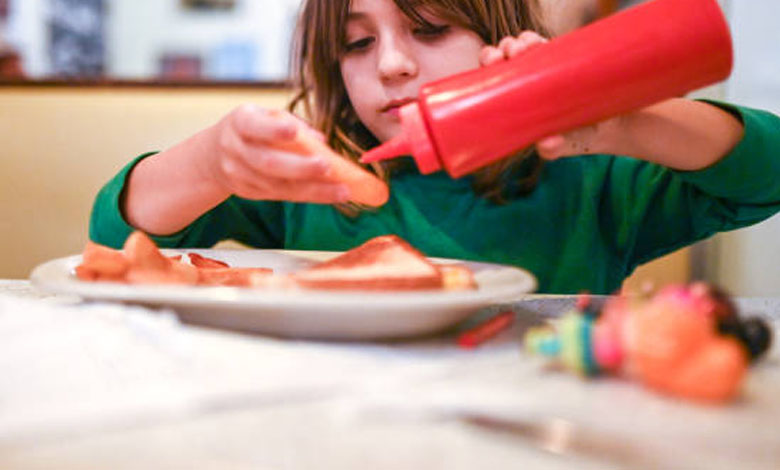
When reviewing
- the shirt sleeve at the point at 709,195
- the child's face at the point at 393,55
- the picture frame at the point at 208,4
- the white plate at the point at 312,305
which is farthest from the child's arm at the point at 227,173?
the picture frame at the point at 208,4

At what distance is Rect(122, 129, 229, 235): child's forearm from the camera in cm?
61

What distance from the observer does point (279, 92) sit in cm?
120

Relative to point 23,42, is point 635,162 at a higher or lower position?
higher

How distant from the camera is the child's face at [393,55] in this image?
682 millimetres

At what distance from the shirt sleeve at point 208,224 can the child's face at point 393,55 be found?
249 millimetres

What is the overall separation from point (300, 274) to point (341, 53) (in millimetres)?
416

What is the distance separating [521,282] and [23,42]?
246cm

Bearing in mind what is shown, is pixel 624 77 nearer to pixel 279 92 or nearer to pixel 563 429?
pixel 563 429

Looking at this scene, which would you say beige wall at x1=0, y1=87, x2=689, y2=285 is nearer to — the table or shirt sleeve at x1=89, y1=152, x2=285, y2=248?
shirt sleeve at x1=89, y1=152, x2=285, y2=248

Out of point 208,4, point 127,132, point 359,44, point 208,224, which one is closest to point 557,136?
point 359,44

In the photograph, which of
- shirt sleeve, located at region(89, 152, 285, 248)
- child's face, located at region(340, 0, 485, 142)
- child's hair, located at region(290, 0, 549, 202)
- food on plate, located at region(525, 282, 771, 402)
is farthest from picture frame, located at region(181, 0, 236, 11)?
food on plate, located at region(525, 282, 771, 402)

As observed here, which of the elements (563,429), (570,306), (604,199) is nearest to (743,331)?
(563,429)

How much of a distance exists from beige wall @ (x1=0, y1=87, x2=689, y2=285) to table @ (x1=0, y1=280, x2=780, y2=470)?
34.3 inches

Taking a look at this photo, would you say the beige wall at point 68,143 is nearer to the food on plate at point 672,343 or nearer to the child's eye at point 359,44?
the child's eye at point 359,44
